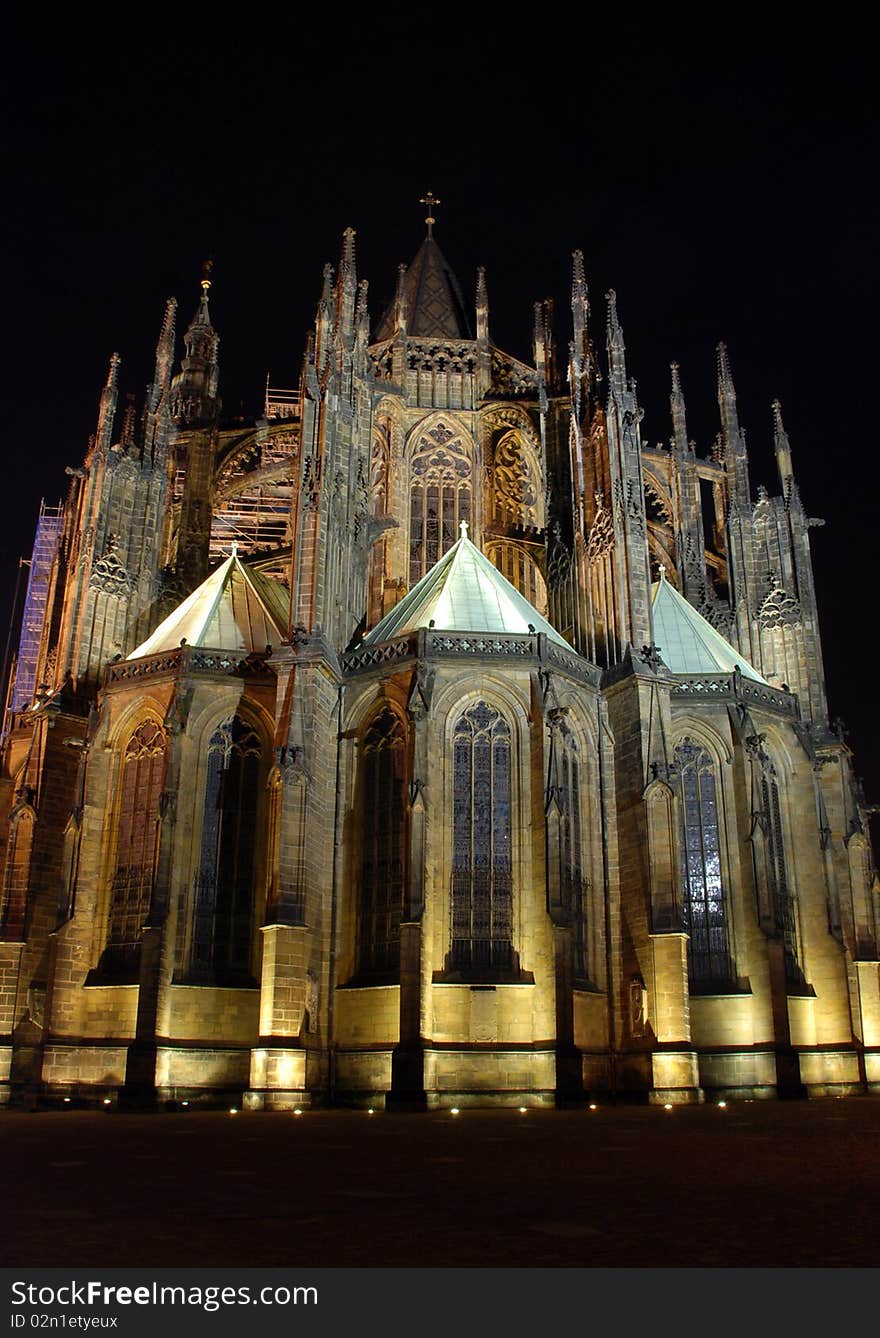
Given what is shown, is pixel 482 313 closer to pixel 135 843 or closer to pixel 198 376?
pixel 198 376

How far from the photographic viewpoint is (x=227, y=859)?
2912cm

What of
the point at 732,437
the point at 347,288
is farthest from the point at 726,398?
the point at 347,288

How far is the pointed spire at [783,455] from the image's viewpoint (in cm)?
3984

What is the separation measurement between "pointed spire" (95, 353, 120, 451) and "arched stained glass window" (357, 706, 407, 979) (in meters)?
→ 13.7

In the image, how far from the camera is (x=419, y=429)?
40.8 m

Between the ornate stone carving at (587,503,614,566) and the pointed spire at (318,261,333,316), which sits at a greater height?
the pointed spire at (318,261,333,316)

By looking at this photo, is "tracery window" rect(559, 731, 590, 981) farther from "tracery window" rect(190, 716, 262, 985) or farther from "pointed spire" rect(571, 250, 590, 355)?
"pointed spire" rect(571, 250, 590, 355)

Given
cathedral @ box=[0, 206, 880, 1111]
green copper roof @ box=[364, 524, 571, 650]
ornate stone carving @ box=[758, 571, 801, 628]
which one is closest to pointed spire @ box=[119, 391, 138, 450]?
cathedral @ box=[0, 206, 880, 1111]

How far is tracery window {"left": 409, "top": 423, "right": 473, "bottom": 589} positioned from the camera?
3972cm

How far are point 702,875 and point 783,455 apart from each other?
17.4m

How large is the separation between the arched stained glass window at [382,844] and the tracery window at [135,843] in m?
5.28

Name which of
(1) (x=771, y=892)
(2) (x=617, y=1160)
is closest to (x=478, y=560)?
(1) (x=771, y=892)

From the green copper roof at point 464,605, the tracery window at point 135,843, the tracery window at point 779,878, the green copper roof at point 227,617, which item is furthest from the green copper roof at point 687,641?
the tracery window at point 135,843

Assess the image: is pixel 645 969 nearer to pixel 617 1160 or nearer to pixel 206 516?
pixel 617 1160
